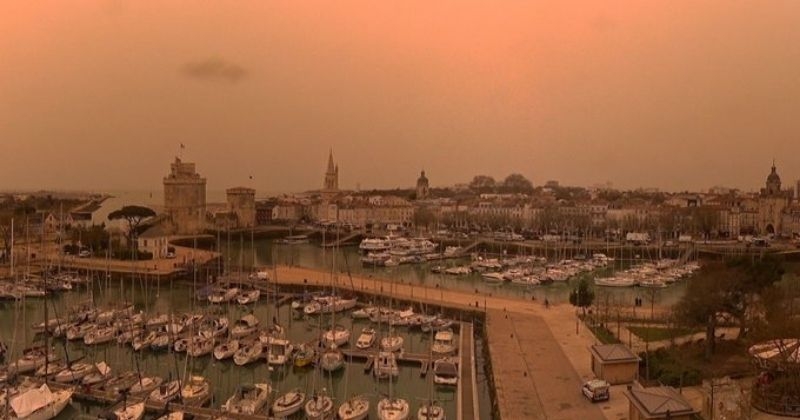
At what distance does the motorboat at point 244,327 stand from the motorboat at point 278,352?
7.04 feet

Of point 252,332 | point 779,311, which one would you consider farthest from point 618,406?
point 252,332

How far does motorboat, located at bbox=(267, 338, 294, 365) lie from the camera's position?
14008 mm

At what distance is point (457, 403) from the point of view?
11.6 metres

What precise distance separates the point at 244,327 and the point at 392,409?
714 centimetres

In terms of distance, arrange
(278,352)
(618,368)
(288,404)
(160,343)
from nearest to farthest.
Result: (288,404) → (618,368) → (278,352) → (160,343)

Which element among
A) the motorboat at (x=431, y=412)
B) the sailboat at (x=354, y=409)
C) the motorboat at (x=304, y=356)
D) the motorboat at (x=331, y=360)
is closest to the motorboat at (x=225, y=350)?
the motorboat at (x=304, y=356)

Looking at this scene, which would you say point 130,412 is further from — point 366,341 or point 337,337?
point 366,341

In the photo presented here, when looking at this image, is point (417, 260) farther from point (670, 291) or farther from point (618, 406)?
point (618, 406)

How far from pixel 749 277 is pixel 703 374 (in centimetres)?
258

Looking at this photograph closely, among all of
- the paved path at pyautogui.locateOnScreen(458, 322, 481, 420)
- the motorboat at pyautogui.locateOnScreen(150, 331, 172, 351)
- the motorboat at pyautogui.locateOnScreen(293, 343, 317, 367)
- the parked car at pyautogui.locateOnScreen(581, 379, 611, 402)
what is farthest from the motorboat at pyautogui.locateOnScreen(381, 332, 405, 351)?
the parked car at pyautogui.locateOnScreen(581, 379, 611, 402)

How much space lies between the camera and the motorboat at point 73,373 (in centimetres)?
1289

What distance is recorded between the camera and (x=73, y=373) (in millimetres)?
12930

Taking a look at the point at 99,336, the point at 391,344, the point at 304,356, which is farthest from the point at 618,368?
the point at 99,336

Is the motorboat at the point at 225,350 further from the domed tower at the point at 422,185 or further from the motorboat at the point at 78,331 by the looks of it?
the domed tower at the point at 422,185
